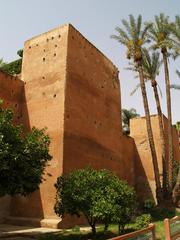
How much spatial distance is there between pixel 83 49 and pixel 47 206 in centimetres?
993

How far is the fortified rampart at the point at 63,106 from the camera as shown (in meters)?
15.7

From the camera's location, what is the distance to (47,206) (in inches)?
599

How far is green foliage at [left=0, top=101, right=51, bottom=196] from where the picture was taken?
418 inches

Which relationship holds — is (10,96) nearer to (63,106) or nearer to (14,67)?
(63,106)

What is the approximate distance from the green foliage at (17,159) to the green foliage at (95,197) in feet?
4.73

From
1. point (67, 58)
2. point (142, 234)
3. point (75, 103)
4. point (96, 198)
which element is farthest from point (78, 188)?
point (67, 58)

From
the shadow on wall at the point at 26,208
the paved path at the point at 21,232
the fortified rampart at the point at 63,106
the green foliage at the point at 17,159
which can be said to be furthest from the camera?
the fortified rampart at the point at 63,106

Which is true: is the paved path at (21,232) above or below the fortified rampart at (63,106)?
below

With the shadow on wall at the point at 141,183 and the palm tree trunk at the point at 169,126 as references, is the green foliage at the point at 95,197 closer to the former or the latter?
the palm tree trunk at the point at 169,126

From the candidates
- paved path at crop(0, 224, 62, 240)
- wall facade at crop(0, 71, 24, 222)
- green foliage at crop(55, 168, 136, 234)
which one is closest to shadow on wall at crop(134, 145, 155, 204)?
wall facade at crop(0, 71, 24, 222)

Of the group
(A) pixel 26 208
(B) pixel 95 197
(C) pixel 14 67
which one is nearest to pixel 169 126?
(B) pixel 95 197

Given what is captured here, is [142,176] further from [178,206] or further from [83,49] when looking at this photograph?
[83,49]

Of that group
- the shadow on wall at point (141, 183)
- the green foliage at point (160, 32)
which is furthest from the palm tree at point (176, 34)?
the shadow on wall at point (141, 183)

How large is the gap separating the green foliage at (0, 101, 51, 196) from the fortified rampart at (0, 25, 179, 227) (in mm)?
3734
